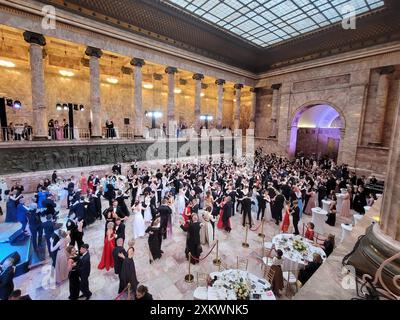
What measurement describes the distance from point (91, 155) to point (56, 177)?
246 cm

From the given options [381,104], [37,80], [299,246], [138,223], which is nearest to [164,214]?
[138,223]

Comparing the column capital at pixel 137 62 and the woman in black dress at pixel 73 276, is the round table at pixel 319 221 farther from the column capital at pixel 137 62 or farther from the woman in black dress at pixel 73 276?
the column capital at pixel 137 62

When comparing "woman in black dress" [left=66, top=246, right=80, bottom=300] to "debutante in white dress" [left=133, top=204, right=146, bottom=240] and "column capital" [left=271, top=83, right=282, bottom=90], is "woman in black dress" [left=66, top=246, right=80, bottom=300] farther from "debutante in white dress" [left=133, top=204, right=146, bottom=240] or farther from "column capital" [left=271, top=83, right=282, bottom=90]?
"column capital" [left=271, top=83, right=282, bottom=90]

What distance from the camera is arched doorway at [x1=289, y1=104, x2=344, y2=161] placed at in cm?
1953

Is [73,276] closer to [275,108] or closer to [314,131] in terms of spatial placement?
[275,108]

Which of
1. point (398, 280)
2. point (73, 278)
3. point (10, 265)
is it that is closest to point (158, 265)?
point (73, 278)

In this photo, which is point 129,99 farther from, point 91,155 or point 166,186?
point 166,186

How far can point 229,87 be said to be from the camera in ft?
85.5

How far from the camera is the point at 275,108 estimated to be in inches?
853

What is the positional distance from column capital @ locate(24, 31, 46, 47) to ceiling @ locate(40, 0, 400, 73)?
1.82m

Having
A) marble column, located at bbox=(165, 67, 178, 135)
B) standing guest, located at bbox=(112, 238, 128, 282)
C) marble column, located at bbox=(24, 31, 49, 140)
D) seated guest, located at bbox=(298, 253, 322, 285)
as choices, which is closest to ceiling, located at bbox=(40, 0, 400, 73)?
marble column, located at bbox=(24, 31, 49, 140)

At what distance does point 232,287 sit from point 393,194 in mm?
3125

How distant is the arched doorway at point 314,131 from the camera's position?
1953cm

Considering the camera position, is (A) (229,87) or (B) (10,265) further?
(A) (229,87)
